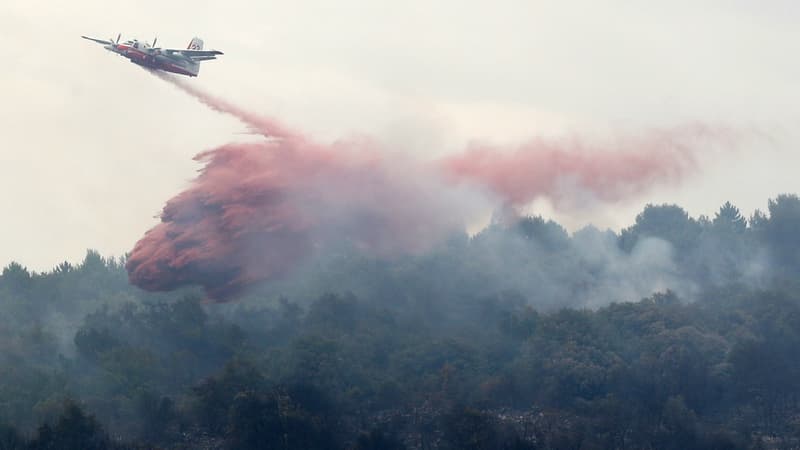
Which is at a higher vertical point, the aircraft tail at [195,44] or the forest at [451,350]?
the aircraft tail at [195,44]

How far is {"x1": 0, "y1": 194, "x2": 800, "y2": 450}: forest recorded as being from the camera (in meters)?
82.5

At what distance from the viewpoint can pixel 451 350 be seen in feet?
323

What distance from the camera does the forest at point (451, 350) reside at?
82.5 meters

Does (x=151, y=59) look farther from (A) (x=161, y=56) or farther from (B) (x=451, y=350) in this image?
(B) (x=451, y=350)

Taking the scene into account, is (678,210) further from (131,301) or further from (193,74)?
(193,74)

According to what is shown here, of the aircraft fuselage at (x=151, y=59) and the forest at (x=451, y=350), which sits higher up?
the aircraft fuselage at (x=151, y=59)

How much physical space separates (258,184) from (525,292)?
1568 inches

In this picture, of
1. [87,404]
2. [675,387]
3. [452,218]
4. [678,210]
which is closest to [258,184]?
[452,218]

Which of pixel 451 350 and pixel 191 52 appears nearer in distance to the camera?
pixel 191 52

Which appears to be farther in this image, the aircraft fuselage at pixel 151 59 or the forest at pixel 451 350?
the forest at pixel 451 350

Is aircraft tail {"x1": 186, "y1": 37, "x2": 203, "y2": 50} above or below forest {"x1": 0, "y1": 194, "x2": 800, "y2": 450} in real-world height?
above

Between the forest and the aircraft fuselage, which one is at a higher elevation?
the aircraft fuselage

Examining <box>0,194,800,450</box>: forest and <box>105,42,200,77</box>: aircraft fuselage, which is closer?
<box>105,42,200,77</box>: aircraft fuselage

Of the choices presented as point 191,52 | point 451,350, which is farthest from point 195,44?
point 451,350
